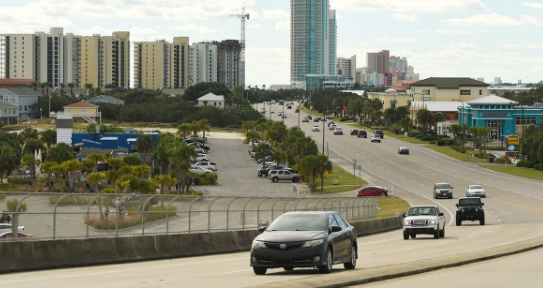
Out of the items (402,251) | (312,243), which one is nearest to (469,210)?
(402,251)

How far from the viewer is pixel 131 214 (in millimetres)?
23297

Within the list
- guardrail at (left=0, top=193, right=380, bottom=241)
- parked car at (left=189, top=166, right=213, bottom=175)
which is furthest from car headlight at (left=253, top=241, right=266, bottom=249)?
Result: parked car at (left=189, top=166, right=213, bottom=175)

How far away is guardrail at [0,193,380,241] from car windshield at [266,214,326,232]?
475 cm

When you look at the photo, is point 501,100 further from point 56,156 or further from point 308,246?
point 308,246

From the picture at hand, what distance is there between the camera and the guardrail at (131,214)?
65.8 feet

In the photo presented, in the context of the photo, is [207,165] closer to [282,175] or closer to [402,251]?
[282,175]

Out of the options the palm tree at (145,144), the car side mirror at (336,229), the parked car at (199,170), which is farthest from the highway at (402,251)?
the palm tree at (145,144)

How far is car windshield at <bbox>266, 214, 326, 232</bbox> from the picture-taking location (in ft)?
62.9

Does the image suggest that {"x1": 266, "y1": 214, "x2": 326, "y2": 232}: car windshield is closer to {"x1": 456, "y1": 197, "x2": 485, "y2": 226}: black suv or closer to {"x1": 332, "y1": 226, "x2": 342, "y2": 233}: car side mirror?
{"x1": 332, "y1": 226, "x2": 342, "y2": 233}: car side mirror

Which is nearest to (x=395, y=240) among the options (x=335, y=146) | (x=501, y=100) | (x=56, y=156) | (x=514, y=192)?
(x=514, y=192)

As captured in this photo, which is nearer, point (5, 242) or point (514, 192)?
point (5, 242)

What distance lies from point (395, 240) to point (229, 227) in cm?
923

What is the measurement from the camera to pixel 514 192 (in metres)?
74.8

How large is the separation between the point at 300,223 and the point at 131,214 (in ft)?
18.9
